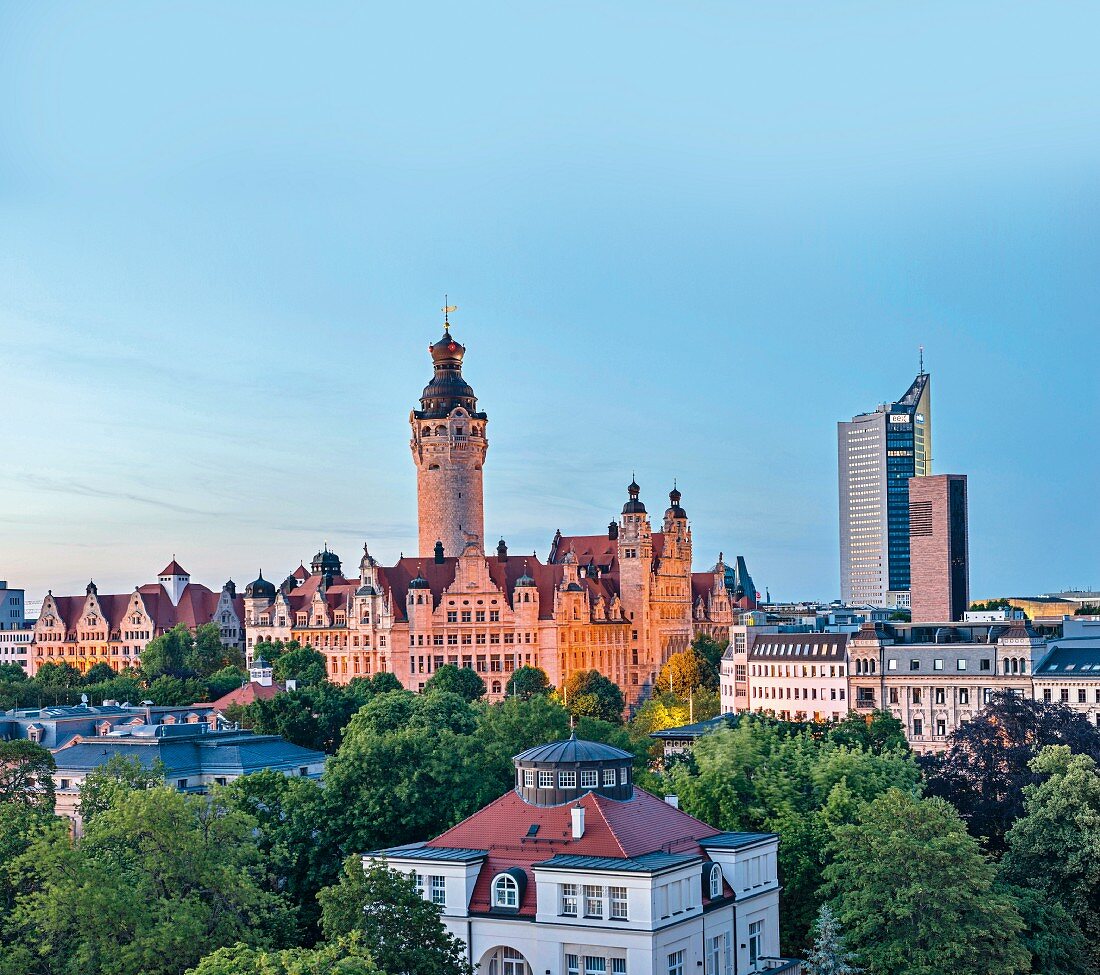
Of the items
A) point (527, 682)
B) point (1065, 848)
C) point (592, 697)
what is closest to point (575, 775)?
point (1065, 848)

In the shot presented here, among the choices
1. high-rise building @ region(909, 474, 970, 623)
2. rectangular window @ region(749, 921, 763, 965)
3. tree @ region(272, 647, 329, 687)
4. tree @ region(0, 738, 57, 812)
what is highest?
high-rise building @ region(909, 474, 970, 623)

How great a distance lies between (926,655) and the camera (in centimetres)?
14988

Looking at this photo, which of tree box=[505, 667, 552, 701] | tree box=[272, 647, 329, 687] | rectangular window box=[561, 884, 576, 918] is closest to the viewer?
rectangular window box=[561, 884, 576, 918]

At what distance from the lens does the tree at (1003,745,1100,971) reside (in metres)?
77.4

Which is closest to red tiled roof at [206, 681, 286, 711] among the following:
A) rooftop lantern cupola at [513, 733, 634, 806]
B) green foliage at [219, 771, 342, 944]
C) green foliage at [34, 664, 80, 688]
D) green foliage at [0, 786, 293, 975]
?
green foliage at [34, 664, 80, 688]

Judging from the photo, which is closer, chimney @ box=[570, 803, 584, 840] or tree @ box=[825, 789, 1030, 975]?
tree @ box=[825, 789, 1030, 975]

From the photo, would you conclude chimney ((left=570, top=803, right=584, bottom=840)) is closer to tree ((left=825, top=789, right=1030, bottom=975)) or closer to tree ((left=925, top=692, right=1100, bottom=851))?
tree ((left=825, top=789, right=1030, bottom=975))

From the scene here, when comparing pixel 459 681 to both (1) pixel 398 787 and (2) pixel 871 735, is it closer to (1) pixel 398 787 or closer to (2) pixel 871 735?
(2) pixel 871 735

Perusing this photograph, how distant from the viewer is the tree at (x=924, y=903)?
68.8 metres

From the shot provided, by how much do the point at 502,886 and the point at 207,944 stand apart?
36.5ft

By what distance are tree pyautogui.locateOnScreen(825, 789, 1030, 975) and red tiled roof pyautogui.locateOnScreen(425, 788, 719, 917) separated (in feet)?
21.1

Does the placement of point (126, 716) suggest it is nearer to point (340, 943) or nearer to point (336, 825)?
point (336, 825)

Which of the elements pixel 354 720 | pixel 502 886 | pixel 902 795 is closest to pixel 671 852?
pixel 502 886

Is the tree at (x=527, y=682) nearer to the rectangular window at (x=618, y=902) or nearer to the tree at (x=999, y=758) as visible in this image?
the tree at (x=999, y=758)
